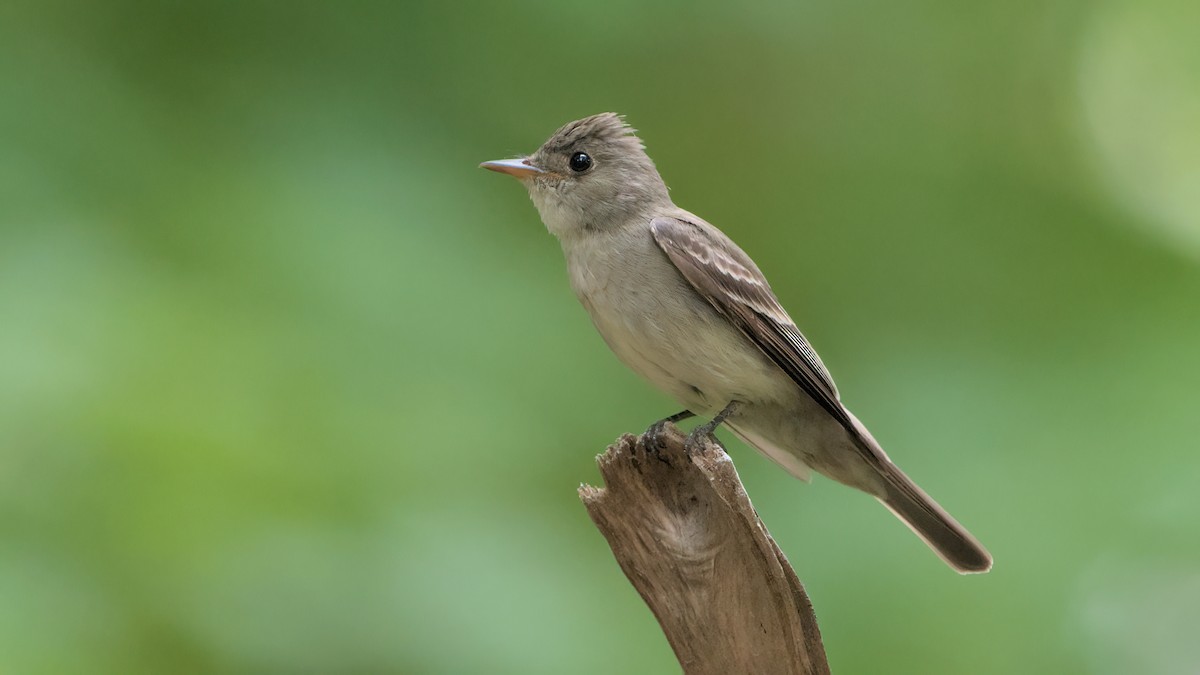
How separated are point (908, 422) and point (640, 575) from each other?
2312 millimetres

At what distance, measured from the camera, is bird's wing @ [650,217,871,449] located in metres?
3.82

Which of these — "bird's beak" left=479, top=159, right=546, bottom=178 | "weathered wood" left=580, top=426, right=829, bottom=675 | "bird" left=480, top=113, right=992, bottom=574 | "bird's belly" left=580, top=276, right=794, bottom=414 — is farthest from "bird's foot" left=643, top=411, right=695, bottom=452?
"bird's beak" left=479, top=159, right=546, bottom=178

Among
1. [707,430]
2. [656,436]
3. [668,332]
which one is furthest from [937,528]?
[656,436]

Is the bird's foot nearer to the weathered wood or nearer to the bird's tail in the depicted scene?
the weathered wood

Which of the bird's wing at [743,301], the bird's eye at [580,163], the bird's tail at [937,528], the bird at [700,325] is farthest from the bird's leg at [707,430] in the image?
the bird's eye at [580,163]

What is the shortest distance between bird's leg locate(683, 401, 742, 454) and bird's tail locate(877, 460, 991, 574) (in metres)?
0.56

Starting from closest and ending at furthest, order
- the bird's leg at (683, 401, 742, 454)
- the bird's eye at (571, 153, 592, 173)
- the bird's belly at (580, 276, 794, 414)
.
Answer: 1. the bird's leg at (683, 401, 742, 454)
2. the bird's belly at (580, 276, 794, 414)
3. the bird's eye at (571, 153, 592, 173)

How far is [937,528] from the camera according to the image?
3.98 m

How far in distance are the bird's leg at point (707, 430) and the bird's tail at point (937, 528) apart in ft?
1.85

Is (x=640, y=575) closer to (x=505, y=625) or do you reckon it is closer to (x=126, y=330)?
(x=505, y=625)

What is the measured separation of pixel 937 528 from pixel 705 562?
135 cm

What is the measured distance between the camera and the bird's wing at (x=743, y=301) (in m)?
3.82

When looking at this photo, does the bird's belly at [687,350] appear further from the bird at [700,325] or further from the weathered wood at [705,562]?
the weathered wood at [705,562]

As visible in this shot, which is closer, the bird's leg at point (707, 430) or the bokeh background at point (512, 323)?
the bird's leg at point (707, 430)
